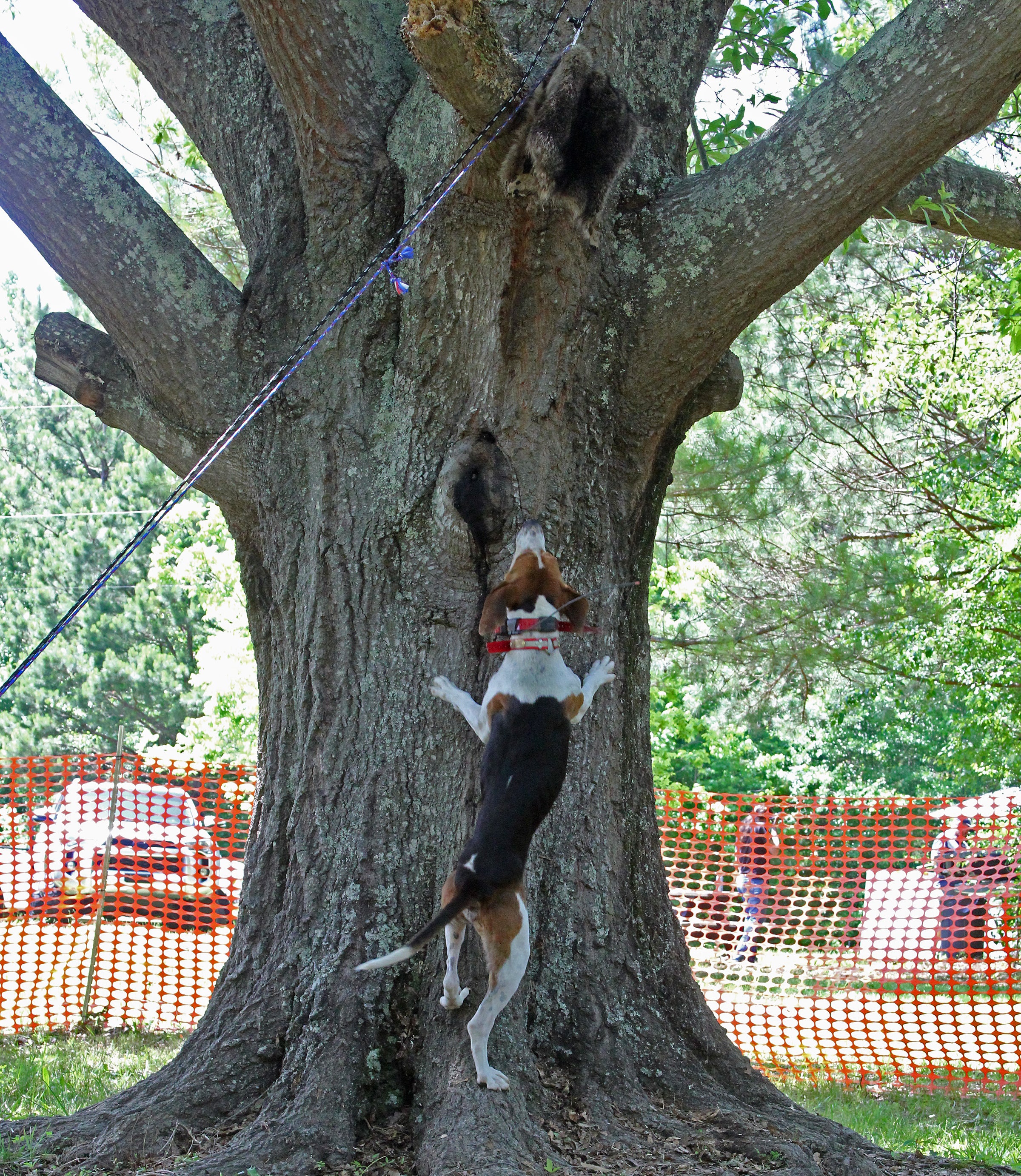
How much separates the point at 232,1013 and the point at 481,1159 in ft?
3.68

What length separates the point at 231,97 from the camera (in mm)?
4715

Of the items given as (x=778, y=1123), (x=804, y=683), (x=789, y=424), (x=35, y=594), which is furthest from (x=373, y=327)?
(x=35, y=594)

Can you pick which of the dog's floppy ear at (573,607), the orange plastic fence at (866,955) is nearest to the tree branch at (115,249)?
the dog's floppy ear at (573,607)

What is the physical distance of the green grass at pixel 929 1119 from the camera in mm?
4910

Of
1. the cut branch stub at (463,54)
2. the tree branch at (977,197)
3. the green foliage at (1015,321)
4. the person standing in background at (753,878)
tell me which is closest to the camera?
the cut branch stub at (463,54)

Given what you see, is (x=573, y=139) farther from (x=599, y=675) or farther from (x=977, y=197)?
(x=977, y=197)

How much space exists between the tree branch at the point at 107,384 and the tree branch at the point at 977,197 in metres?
3.67

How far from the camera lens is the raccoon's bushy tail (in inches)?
126

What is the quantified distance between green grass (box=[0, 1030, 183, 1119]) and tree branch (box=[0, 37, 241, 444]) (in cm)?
312

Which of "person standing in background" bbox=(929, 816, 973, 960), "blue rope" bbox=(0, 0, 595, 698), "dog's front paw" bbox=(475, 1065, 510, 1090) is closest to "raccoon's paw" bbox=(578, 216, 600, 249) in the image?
"blue rope" bbox=(0, 0, 595, 698)

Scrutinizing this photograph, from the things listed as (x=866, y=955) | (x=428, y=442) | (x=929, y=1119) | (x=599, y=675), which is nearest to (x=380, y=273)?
(x=428, y=442)

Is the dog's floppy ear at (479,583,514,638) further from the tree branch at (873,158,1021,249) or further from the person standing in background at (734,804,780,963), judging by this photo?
the person standing in background at (734,804,780,963)

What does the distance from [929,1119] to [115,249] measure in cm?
570

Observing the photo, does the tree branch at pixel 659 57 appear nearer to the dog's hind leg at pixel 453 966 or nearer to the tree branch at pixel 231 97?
the tree branch at pixel 231 97
